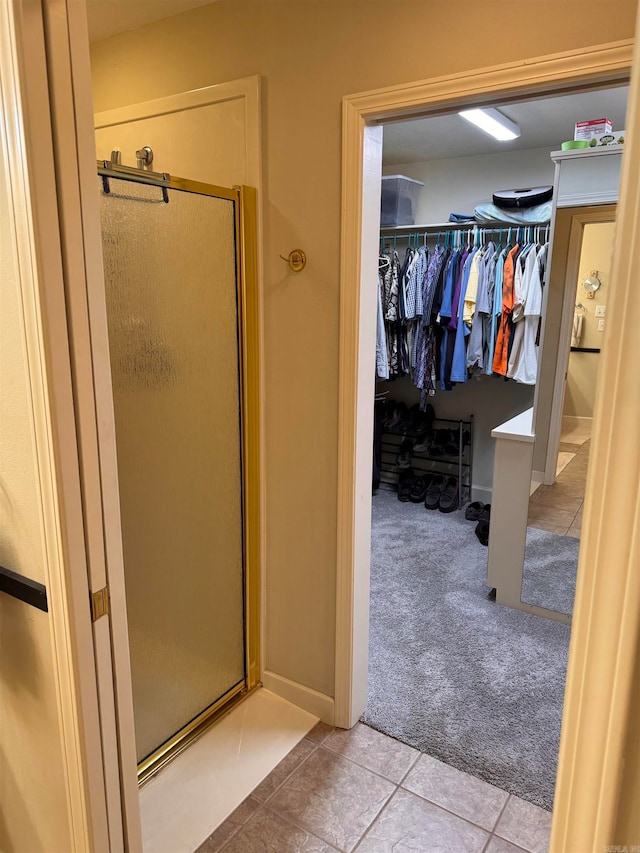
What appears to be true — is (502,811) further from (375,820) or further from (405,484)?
(405,484)

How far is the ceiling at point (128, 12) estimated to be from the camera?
6.55ft

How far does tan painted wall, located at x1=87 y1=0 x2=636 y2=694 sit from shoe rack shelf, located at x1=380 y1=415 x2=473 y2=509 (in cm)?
248

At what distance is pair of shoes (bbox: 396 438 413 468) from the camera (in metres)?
4.72

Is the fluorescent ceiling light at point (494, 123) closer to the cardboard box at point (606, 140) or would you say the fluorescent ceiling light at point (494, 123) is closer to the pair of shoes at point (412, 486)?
the cardboard box at point (606, 140)

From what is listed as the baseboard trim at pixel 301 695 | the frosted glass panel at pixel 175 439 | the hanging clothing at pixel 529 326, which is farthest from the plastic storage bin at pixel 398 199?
the baseboard trim at pixel 301 695

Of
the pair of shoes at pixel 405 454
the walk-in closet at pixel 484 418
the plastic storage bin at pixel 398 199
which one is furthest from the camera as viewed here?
the pair of shoes at pixel 405 454

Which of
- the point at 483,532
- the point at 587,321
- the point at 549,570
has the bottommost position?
the point at 483,532

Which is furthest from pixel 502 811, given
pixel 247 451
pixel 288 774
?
pixel 247 451

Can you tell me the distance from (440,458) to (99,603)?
366cm

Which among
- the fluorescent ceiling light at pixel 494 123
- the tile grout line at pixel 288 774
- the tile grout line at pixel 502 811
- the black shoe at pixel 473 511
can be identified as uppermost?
Answer: the fluorescent ceiling light at pixel 494 123

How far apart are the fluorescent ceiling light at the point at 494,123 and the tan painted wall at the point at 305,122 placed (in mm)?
1677

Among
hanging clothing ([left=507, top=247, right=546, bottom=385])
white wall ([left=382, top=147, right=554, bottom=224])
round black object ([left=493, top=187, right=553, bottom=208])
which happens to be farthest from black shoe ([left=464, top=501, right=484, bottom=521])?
white wall ([left=382, top=147, right=554, bottom=224])

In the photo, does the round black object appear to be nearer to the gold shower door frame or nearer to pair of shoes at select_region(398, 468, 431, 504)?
pair of shoes at select_region(398, 468, 431, 504)

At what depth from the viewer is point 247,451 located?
2.18 meters
